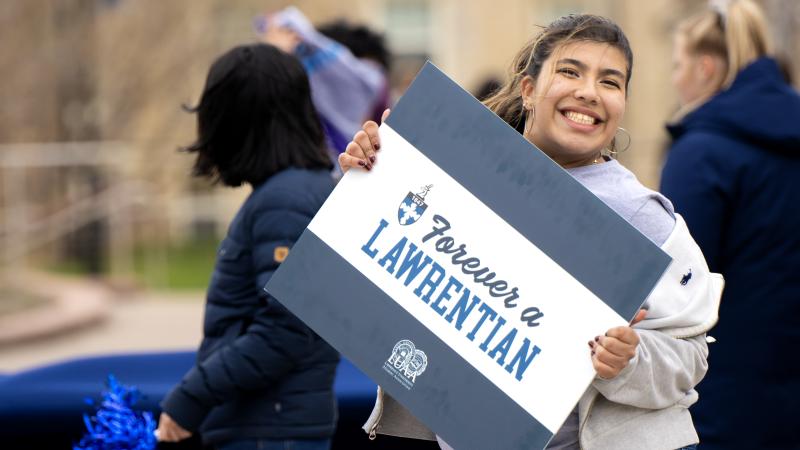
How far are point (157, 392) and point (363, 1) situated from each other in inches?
814

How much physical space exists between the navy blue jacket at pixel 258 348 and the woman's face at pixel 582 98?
0.79m

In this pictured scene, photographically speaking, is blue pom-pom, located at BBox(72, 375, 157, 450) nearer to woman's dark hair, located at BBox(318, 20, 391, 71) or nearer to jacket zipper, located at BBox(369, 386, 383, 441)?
jacket zipper, located at BBox(369, 386, 383, 441)

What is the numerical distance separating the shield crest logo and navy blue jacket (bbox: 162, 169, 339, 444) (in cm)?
63

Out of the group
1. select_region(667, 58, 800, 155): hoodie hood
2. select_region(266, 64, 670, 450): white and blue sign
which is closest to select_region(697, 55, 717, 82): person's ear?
select_region(667, 58, 800, 155): hoodie hood

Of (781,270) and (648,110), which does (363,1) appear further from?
(781,270)

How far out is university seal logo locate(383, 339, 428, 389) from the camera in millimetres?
2168

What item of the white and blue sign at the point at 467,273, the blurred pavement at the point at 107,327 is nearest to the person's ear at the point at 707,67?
the white and blue sign at the point at 467,273

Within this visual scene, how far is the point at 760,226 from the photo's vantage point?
338cm

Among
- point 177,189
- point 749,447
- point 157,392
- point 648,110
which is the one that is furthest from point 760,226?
point 648,110

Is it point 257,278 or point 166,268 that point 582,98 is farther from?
point 166,268

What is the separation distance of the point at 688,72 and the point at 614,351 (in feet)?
6.12

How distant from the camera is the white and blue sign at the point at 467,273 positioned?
83.4 inches

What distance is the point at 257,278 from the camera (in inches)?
111

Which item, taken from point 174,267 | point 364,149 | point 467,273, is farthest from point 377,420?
point 174,267
